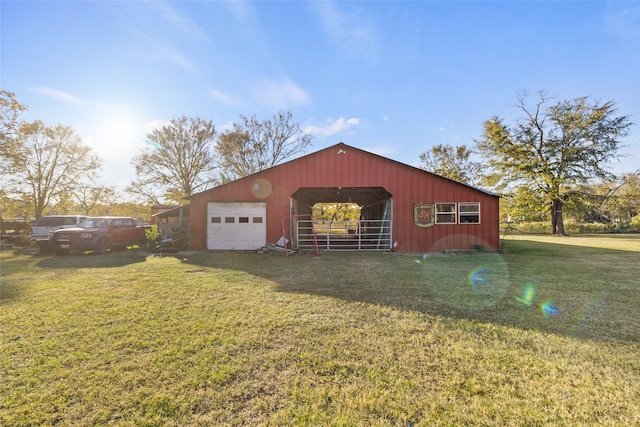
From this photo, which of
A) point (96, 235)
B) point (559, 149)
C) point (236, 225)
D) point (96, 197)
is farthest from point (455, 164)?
Result: point (96, 197)

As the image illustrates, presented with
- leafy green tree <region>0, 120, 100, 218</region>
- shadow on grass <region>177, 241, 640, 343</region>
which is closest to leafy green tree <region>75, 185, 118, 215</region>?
leafy green tree <region>0, 120, 100, 218</region>

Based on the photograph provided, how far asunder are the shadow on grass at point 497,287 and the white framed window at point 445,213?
291 centimetres

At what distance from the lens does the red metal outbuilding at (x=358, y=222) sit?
12.2 metres

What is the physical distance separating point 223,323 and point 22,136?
26.1 meters

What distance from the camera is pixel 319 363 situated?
2908mm

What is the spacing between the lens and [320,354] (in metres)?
3.09

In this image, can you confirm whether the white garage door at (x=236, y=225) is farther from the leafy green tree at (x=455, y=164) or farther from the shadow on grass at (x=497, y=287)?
the leafy green tree at (x=455, y=164)

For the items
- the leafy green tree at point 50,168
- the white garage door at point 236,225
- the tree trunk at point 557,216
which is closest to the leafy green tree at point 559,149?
the tree trunk at point 557,216

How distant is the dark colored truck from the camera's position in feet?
36.6

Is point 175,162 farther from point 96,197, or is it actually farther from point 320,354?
point 320,354

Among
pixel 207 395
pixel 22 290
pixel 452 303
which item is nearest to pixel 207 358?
pixel 207 395

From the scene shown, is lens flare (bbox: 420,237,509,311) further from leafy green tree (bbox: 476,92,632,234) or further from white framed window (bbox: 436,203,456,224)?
leafy green tree (bbox: 476,92,632,234)

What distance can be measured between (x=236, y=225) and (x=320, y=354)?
1072 cm

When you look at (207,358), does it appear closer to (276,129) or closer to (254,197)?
(254,197)
